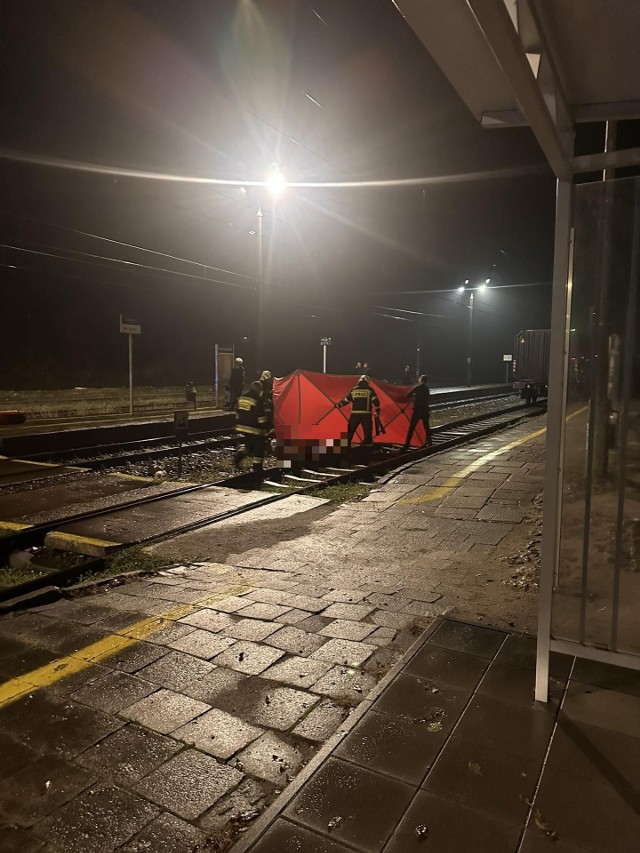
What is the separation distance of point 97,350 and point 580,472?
28.7m

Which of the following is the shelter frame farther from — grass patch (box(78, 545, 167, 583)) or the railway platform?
grass patch (box(78, 545, 167, 583))

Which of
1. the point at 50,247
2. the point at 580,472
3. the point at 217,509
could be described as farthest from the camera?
the point at 50,247

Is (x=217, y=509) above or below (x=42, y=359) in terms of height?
below

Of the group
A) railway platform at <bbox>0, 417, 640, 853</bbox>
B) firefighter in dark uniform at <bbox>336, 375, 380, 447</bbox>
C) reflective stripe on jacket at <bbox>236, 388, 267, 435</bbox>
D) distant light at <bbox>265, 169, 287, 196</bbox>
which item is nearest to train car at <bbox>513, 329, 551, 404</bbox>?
distant light at <bbox>265, 169, 287, 196</bbox>

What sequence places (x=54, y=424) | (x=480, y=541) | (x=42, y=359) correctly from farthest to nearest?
(x=42, y=359)
(x=54, y=424)
(x=480, y=541)

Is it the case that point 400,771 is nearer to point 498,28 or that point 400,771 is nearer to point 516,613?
point 516,613

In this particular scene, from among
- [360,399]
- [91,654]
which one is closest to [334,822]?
[91,654]

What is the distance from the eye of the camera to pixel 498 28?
5.58 feet

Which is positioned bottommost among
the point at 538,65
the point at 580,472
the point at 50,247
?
the point at 580,472

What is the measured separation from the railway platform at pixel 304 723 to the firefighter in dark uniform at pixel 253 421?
5.56m

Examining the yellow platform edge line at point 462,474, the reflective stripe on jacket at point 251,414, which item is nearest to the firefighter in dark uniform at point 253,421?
the reflective stripe on jacket at point 251,414

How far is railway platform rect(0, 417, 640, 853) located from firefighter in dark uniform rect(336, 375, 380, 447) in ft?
20.1

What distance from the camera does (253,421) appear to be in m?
10.9

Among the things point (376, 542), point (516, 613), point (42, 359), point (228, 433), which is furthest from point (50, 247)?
point (516, 613)
